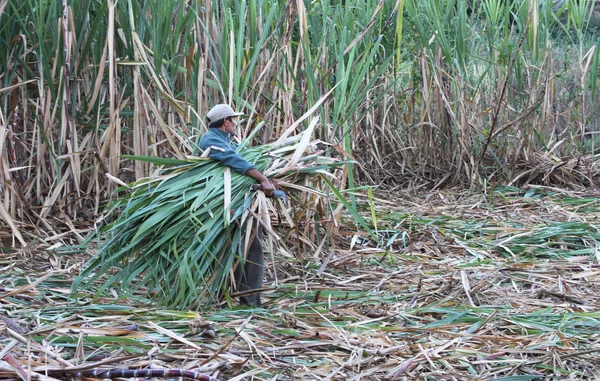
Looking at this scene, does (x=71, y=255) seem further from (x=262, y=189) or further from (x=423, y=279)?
(x=423, y=279)

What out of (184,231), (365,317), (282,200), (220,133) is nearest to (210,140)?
(220,133)

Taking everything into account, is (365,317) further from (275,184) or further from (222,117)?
(222,117)

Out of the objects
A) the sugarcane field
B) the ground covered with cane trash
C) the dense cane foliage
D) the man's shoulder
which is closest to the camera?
the ground covered with cane trash

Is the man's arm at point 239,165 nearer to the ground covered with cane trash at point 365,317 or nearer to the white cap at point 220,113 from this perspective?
the white cap at point 220,113

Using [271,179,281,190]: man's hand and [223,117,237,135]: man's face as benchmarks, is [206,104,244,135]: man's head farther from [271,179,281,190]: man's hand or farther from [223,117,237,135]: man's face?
[271,179,281,190]: man's hand

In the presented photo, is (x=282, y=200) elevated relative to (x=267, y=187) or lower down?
lower down

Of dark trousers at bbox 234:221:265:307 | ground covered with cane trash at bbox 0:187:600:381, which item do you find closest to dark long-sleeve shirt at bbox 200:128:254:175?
dark trousers at bbox 234:221:265:307

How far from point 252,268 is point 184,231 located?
1.23 feet

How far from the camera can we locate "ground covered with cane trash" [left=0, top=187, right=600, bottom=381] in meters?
2.56

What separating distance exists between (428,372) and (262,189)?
1244 mm

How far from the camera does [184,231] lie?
333cm

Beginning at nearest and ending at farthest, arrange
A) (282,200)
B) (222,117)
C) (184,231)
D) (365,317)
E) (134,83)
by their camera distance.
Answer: (365,317) → (184,231) → (222,117) → (282,200) → (134,83)

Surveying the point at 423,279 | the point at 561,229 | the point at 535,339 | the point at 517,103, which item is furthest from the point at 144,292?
the point at 517,103

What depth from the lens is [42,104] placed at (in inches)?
170
